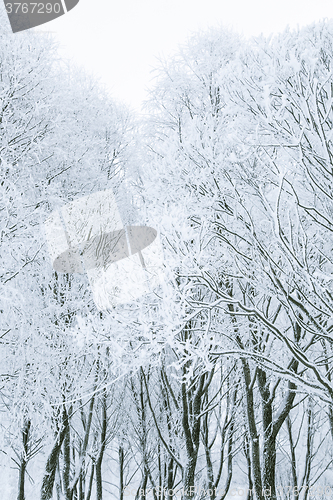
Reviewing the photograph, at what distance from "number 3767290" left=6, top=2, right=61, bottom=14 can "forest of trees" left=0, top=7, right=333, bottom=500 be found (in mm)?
482

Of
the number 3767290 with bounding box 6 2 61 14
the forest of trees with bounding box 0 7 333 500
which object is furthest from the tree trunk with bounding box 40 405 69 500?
the number 3767290 with bounding box 6 2 61 14

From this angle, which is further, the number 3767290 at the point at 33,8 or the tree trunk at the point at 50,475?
the number 3767290 at the point at 33,8

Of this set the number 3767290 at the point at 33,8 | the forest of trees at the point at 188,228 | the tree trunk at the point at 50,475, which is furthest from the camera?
the number 3767290 at the point at 33,8

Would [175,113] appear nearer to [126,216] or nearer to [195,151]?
[126,216]

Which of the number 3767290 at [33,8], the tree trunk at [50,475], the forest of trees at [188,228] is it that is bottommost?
the tree trunk at [50,475]

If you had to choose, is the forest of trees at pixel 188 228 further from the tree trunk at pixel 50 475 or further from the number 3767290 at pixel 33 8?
the number 3767290 at pixel 33 8

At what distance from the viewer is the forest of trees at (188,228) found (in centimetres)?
333

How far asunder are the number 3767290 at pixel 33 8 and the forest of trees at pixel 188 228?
1.58ft

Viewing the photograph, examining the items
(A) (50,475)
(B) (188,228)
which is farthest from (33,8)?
(A) (50,475)

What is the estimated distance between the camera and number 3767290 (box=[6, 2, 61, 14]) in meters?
6.05

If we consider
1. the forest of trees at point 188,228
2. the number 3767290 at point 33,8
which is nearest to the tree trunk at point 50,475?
the forest of trees at point 188,228

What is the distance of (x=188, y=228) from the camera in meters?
3.29

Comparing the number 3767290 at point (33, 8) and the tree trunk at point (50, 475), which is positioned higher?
the number 3767290 at point (33, 8)

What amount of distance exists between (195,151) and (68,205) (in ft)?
9.65
